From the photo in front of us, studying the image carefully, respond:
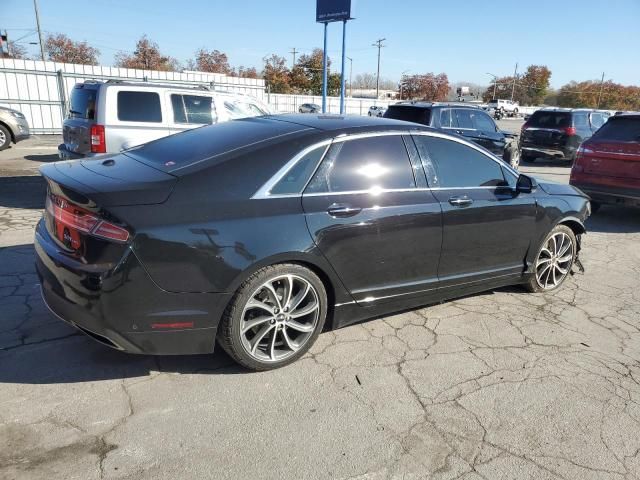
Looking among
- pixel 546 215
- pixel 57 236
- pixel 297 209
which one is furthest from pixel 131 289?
pixel 546 215

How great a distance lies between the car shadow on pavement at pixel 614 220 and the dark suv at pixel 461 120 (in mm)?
2916

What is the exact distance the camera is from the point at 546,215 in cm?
461

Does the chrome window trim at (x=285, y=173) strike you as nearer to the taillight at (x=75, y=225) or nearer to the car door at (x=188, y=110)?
the taillight at (x=75, y=225)

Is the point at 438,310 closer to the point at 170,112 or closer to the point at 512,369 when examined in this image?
the point at 512,369

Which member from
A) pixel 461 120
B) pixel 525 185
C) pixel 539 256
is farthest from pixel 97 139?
pixel 461 120

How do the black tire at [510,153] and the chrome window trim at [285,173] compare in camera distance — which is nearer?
the chrome window trim at [285,173]

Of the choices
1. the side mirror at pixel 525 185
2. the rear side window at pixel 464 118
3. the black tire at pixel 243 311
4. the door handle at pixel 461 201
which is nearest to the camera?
the black tire at pixel 243 311

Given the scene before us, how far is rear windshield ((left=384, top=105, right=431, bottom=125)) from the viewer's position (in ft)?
34.3

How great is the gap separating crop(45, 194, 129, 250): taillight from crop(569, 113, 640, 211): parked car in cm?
798

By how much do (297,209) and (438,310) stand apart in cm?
192

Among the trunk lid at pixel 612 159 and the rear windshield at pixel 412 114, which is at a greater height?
the rear windshield at pixel 412 114

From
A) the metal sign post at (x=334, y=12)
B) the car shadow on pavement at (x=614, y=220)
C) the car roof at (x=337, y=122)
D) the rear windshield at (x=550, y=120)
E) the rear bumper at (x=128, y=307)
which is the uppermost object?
the metal sign post at (x=334, y=12)

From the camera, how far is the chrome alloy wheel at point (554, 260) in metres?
4.84

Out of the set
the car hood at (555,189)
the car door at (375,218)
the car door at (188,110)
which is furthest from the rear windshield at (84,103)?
the car hood at (555,189)
